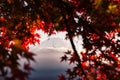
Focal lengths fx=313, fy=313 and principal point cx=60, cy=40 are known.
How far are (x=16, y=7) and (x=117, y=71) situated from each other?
347 cm

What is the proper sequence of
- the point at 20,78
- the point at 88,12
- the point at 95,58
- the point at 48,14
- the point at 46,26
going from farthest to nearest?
1. the point at 46,26
2. the point at 95,58
3. the point at 48,14
4. the point at 88,12
5. the point at 20,78

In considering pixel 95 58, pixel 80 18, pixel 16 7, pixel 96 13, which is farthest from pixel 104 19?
pixel 16 7

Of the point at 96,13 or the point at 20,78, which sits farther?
the point at 96,13

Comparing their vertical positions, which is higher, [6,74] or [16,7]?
[16,7]

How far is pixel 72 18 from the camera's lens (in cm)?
922

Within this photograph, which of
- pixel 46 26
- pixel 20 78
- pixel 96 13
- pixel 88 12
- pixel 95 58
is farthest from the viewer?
pixel 46 26

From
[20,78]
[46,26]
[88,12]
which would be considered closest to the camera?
[20,78]

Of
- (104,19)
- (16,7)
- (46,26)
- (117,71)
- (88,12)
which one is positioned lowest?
(117,71)

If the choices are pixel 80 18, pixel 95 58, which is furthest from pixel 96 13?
pixel 95 58

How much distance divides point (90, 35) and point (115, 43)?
0.78 meters

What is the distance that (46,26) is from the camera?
1150 cm

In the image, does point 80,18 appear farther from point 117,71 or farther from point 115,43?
point 117,71

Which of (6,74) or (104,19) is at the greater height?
(104,19)

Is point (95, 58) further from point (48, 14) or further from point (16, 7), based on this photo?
point (16, 7)
